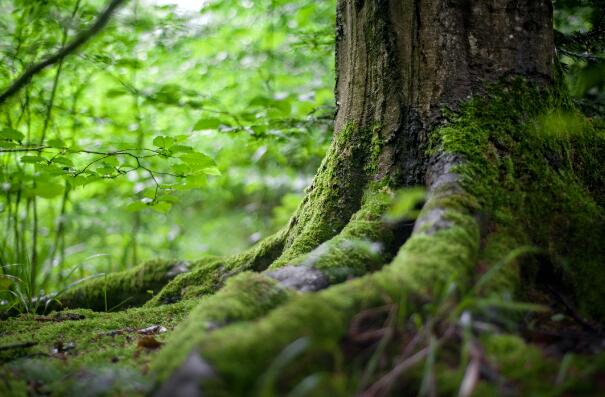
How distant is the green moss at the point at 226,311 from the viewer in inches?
49.1

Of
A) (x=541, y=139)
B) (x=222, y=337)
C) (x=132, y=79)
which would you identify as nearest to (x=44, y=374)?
(x=222, y=337)

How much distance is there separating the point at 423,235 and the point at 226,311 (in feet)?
2.51

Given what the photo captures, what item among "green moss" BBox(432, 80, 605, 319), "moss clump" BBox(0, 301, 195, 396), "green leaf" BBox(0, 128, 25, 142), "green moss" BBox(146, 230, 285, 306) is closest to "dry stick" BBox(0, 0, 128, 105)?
"green leaf" BBox(0, 128, 25, 142)

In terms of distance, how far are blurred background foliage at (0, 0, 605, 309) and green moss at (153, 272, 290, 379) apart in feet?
3.58

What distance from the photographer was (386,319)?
1.34 m

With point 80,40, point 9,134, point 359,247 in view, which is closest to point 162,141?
point 9,134

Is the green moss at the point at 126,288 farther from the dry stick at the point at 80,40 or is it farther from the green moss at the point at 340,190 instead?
the dry stick at the point at 80,40

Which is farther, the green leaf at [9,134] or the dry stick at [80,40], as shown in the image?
the green leaf at [9,134]

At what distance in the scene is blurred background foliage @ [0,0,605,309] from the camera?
271 cm

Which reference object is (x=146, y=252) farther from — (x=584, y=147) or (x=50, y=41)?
(x=584, y=147)

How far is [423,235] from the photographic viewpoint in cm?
157

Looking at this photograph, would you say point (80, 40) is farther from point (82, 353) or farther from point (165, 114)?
point (165, 114)

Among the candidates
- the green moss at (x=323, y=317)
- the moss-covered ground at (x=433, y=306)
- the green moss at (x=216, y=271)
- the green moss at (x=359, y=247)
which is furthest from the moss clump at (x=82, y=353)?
the green moss at (x=359, y=247)

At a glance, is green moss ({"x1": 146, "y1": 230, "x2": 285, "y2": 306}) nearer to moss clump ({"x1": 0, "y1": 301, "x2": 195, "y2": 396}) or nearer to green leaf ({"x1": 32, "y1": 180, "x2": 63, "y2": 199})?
moss clump ({"x1": 0, "y1": 301, "x2": 195, "y2": 396})
